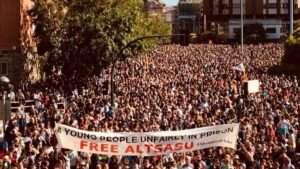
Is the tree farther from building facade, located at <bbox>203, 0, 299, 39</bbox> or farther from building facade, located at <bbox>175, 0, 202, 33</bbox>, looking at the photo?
building facade, located at <bbox>175, 0, 202, 33</bbox>

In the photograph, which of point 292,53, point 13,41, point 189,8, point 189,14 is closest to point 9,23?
point 13,41

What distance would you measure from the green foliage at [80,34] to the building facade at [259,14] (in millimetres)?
86264

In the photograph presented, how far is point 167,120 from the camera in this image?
70.0 ft

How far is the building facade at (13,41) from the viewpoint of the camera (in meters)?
38.4

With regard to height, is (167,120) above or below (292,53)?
below

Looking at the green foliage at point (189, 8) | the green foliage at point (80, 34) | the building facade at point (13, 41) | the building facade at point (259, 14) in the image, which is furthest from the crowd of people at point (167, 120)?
the green foliage at point (189, 8)

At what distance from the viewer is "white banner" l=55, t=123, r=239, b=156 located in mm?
13609

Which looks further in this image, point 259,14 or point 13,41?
point 259,14

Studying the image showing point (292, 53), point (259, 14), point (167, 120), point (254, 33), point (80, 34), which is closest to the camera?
point (167, 120)

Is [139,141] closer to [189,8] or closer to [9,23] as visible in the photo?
[9,23]

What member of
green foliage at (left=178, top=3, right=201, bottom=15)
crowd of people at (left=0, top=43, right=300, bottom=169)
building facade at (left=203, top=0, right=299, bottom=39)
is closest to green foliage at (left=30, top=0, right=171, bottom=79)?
crowd of people at (left=0, top=43, right=300, bottom=169)

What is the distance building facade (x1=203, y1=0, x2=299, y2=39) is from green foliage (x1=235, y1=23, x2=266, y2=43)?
28.6 feet

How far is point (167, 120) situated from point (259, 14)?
4166 inches

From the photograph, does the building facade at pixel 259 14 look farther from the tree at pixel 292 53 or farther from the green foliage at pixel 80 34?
the green foliage at pixel 80 34
